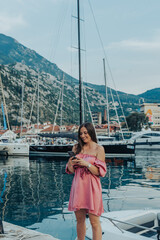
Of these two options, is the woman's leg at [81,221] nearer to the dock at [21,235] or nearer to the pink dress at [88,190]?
the pink dress at [88,190]

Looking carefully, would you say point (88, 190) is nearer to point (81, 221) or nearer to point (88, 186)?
point (88, 186)

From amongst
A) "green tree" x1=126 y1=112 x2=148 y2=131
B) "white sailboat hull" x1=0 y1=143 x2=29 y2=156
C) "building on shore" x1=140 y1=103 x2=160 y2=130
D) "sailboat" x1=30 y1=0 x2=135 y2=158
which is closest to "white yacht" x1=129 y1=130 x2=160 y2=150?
"sailboat" x1=30 y1=0 x2=135 y2=158

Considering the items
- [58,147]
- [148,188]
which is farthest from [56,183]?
[58,147]

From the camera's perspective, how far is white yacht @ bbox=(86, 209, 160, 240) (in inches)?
172

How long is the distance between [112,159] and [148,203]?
21.1 m

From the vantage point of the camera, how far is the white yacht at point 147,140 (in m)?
49.8

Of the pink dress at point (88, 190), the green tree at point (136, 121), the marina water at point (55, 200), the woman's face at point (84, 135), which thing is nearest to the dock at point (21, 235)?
the pink dress at point (88, 190)

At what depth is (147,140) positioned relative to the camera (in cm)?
5091

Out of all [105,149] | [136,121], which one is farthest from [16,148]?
[136,121]

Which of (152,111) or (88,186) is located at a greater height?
(152,111)

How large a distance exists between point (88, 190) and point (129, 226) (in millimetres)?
1938

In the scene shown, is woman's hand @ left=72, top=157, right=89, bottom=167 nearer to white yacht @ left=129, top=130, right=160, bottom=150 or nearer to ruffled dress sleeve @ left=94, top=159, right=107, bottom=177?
ruffled dress sleeve @ left=94, top=159, right=107, bottom=177

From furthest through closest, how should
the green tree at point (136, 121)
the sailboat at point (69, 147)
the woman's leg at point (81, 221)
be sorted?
the green tree at point (136, 121) → the sailboat at point (69, 147) → the woman's leg at point (81, 221)

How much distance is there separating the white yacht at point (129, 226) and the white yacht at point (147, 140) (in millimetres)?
44436
